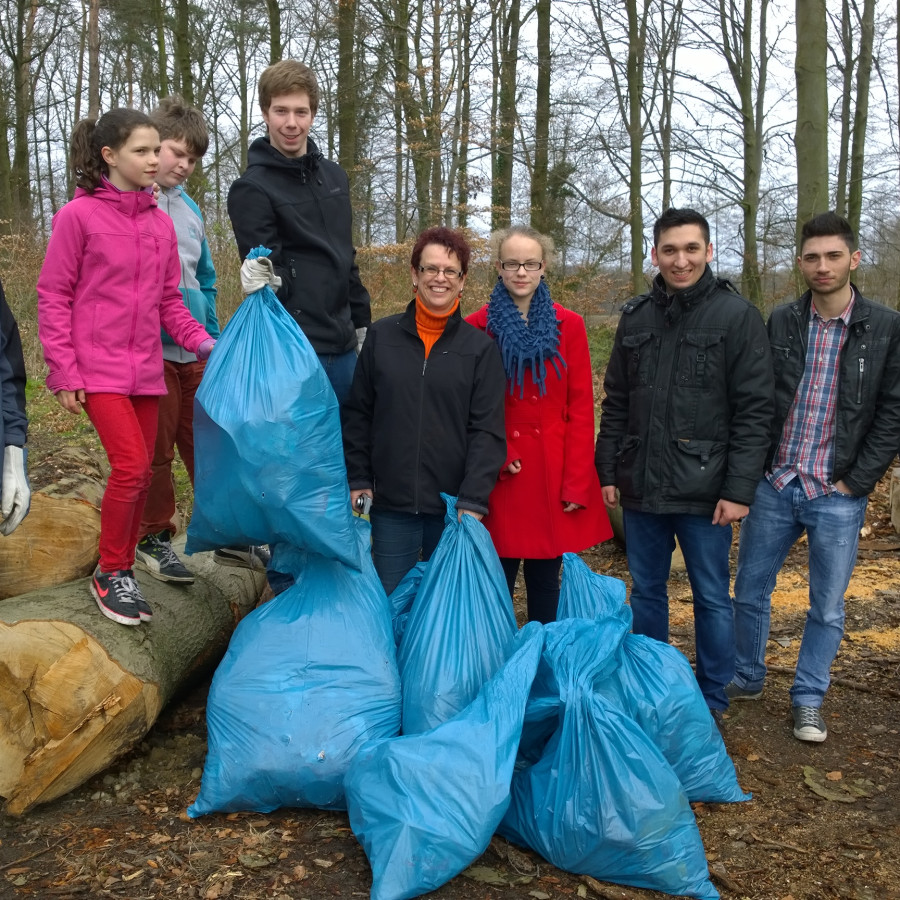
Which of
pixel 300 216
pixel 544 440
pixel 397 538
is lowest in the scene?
pixel 397 538

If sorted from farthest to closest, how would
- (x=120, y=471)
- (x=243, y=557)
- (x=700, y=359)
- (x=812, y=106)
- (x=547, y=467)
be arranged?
(x=812, y=106), (x=243, y=557), (x=547, y=467), (x=700, y=359), (x=120, y=471)

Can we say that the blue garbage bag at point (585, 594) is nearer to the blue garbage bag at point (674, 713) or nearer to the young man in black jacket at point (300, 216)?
the blue garbage bag at point (674, 713)

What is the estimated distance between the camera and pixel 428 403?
9.74 feet

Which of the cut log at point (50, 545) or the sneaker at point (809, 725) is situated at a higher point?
the cut log at point (50, 545)

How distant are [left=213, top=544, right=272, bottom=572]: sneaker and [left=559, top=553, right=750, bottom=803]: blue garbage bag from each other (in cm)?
159

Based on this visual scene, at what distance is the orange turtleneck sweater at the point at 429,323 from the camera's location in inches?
118

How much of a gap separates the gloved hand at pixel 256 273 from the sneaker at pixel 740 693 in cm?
240

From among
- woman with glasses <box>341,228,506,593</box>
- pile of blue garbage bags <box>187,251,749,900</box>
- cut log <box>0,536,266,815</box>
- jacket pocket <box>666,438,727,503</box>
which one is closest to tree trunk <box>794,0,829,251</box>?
jacket pocket <box>666,438,727,503</box>

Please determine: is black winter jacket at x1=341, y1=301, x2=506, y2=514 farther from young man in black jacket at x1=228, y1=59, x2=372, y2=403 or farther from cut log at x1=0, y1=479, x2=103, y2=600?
cut log at x1=0, y1=479, x2=103, y2=600

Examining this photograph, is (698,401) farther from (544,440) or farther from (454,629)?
(454,629)

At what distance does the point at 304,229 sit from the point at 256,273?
15.2 inches

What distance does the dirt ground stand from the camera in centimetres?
229

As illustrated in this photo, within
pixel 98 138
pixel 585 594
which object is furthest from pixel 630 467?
pixel 98 138

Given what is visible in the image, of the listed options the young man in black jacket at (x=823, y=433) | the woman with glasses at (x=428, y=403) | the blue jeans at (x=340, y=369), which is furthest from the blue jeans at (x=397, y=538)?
the young man in black jacket at (x=823, y=433)
